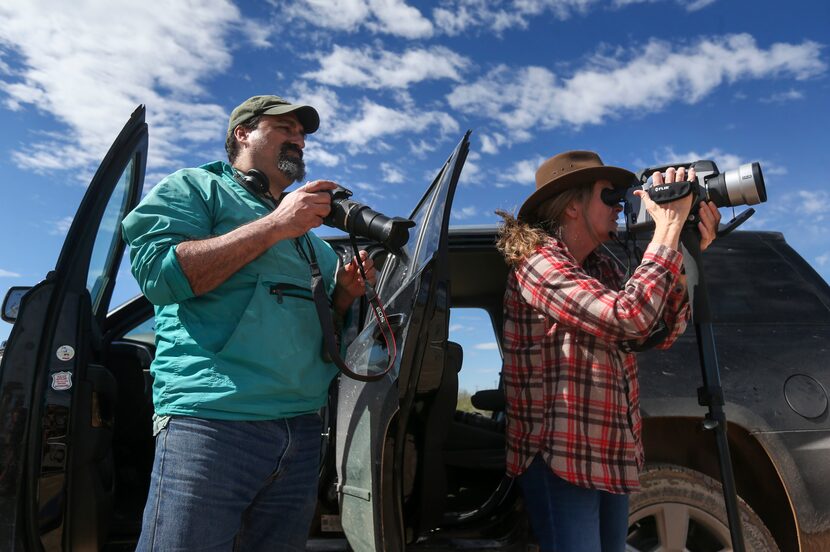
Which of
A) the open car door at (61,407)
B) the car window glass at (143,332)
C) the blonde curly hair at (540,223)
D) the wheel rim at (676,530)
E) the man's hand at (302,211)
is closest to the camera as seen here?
the man's hand at (302,211)

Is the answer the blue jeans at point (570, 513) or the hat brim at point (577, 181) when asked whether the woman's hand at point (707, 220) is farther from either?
the blue jeans at point (570, 513)

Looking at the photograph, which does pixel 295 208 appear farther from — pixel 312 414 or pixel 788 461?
pixel 788 461

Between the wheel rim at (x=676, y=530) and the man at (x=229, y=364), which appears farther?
the wheel rim at (x=676, y=530)

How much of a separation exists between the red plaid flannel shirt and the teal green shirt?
0.59 m

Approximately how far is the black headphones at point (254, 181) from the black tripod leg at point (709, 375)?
49.0 inches

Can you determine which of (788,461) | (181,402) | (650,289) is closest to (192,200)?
(181,402)

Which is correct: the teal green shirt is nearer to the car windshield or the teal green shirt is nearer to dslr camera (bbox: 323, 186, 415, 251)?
dslr camera (bbox: 323, 186, 415, 251)

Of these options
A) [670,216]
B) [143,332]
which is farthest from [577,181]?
[143,332]

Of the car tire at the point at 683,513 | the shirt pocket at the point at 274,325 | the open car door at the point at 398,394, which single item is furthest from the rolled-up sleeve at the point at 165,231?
the car tire at the point at 683,513

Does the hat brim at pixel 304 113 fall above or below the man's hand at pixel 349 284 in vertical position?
above

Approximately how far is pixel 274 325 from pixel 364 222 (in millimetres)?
357

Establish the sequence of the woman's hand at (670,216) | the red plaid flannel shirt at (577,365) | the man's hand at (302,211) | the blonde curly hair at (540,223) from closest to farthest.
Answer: the man's hand at (302,211) → the red plaid flannel shirt at (577,365) → the woman's hand at (670,216) → the blonde curly hair at (540,223)

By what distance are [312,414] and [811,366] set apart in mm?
2081

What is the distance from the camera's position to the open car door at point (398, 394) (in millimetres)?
1703
